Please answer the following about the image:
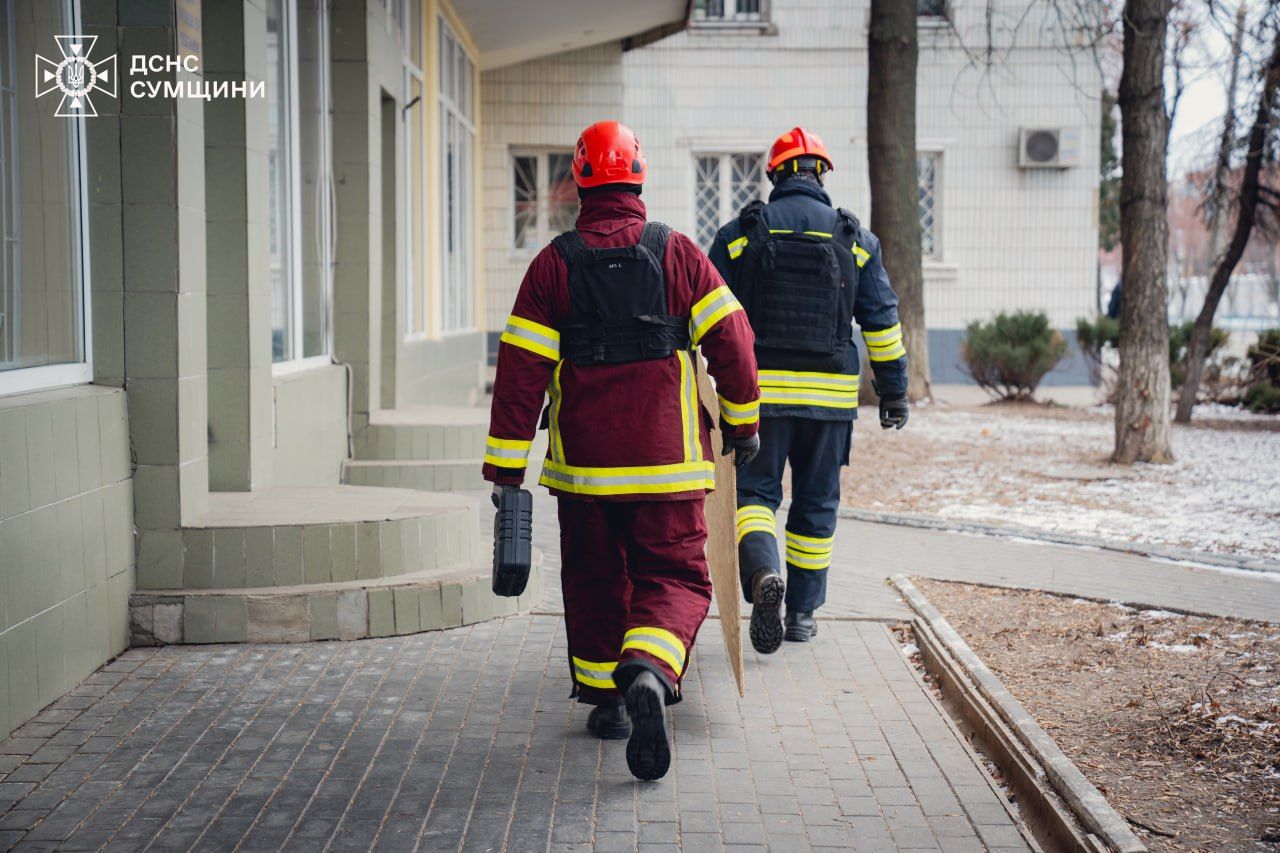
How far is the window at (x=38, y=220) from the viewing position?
511 centimetres

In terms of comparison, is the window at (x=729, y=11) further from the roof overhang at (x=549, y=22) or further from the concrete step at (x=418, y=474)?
the concrete step at (x=418, y=474)

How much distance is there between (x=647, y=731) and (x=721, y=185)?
19.4 meters

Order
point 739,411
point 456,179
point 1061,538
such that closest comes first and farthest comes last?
point 739,411
point 1061,538
point 456,179

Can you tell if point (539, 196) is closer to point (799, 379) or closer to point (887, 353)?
point (887, 353)

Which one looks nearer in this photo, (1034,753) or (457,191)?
(1034,753)

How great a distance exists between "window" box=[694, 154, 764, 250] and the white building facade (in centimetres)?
2

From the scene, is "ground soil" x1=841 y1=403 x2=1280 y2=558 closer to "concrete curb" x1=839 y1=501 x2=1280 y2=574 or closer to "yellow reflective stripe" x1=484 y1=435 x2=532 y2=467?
"concrete curb" x1=839 y1=501 x2=1280 y2=574

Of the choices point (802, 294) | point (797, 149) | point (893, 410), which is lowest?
point (893, 410)

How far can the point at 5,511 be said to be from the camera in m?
4.64

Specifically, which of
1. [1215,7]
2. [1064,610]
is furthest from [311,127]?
[1215,7]

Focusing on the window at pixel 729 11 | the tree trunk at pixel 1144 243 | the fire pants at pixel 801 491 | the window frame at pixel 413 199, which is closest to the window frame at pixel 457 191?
the window frame at pixel 413 199

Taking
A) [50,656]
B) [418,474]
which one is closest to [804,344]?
[50,656]

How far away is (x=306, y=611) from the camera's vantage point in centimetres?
594

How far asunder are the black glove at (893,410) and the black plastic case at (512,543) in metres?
2.26
